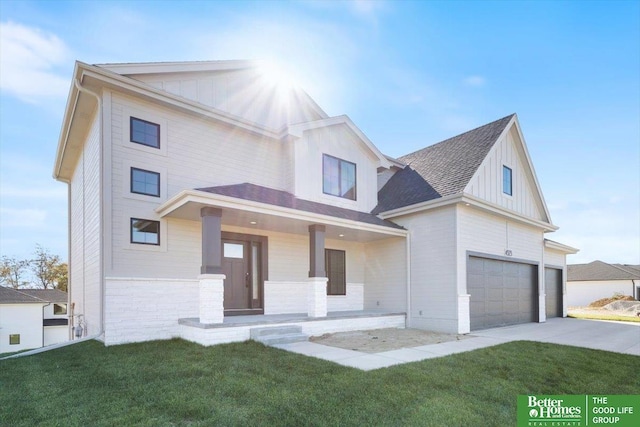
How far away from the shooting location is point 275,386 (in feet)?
16.5

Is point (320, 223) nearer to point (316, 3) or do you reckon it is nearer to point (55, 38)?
point (316, 3)

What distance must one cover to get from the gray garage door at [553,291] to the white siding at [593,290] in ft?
68.4

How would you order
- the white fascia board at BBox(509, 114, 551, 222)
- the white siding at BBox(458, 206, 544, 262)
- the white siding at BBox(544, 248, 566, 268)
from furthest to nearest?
the white siding at BBox(544, 248, 566, 268) → the white fascia board at BBox(509, 114, 551, 222) → the white siding at BBox(458, 206, 544, 262)

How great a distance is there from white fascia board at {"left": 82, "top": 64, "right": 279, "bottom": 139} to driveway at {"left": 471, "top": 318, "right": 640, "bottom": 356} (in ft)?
29.4

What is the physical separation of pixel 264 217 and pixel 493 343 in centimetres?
639

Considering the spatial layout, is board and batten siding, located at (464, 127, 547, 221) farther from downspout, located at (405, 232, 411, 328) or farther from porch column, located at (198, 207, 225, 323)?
porch column, located at (198, 207, 225, 323)

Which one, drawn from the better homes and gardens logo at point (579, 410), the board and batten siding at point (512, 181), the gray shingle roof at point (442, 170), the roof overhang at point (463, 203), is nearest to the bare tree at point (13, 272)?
the gray shingle roof at point (442, 170)

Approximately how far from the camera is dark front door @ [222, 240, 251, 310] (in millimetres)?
10625

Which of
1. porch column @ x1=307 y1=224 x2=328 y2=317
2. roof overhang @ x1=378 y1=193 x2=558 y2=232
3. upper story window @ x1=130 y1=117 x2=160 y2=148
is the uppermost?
upper story window @ x1=130 y1=117 x2=160 y2=148

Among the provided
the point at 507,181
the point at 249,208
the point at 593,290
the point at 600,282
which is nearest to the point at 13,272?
the point at 249,208

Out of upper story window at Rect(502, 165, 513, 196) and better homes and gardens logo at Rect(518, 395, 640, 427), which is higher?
upper story window at Rect(502, 165, 513, 196)

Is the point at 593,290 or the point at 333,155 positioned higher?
the point at 333,155

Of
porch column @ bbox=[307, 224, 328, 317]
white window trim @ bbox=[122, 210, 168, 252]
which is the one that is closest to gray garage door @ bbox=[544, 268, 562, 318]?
porch column @ bbox=[307, 224, 328, 317]

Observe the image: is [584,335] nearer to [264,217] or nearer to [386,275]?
[386,275]
